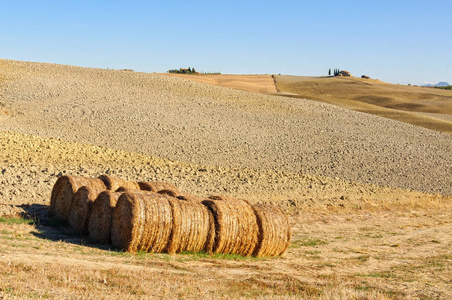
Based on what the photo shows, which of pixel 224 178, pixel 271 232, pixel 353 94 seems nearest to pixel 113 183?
pixel 271 232

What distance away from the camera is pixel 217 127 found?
3597cm

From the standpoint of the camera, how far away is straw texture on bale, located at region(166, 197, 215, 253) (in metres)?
12.4

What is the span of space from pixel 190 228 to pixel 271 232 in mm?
2449

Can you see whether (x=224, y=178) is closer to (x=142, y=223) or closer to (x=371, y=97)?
(x=142, y=223)

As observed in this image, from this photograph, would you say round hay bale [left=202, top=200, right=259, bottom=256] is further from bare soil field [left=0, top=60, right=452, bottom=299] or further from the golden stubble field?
the golden stubble field

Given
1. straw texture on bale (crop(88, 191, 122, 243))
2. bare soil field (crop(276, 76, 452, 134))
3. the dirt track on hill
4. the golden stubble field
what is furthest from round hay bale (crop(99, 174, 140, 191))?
the golden stubble field

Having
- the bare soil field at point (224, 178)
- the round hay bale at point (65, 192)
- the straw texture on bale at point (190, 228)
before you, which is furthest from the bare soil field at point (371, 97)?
the straw texture on bale at point (190, 228)

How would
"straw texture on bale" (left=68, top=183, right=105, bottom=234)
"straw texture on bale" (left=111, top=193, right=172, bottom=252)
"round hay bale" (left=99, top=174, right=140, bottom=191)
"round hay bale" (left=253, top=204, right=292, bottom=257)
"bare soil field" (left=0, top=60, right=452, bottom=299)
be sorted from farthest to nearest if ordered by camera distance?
"round hay bale" (left=99, top=174, right=140, bottom=191)
"straw texture on bale" (left=68, top=183, right=105, bottom=234)
"round hay bale" (left=253, top=204, right=292, bottom=257)
"straw texture on bale" (left=111, top=193, right=172, bottom=252)
"bare soil field" (left=0, top=60, right=452, bottom=299)

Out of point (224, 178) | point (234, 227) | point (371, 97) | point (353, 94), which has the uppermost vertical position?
point (353, 94)

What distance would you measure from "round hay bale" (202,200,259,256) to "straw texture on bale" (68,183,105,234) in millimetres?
3130

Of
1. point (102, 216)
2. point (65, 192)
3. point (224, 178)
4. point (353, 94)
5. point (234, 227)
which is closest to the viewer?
point (102, 216)

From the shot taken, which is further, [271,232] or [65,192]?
[65,192]

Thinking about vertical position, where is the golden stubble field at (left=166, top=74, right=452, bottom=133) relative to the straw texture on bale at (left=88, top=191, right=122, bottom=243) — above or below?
above

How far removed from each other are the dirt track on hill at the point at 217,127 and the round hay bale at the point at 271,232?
39.1 feet
